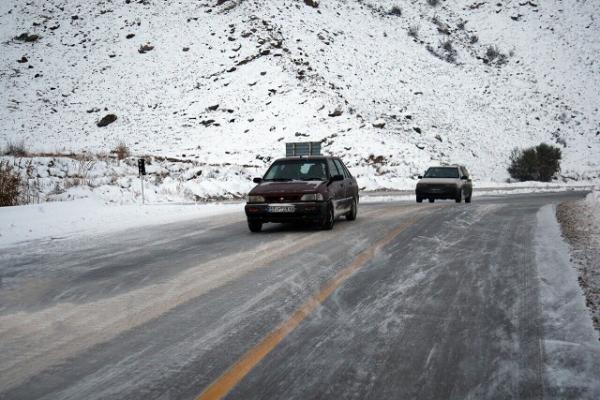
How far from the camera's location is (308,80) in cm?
4891

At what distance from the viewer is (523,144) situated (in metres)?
49.5

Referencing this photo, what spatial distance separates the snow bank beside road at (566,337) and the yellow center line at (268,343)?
197 cm

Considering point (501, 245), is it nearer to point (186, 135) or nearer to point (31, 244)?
point (31, 244)

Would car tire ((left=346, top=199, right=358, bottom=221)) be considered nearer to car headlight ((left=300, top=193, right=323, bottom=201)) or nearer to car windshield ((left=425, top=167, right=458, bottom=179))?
car headlight ((left=300, top=193, right=323, bottom=201))

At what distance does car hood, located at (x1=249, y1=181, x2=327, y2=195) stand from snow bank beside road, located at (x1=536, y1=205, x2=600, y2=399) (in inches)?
191

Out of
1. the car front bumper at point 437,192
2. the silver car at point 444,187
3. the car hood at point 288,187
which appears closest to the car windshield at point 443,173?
the silver car at point 444,187

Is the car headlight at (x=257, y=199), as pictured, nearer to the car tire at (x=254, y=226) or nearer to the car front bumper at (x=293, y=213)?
the car front bumper at (x=293, y=213)

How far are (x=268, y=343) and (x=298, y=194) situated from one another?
687cm

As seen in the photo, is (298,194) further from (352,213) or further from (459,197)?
(459,197)

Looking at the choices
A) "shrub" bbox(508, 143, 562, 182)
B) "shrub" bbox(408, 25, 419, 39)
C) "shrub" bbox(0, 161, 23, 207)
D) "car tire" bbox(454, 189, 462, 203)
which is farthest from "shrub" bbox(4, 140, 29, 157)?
"shrub" bbox(408, 25, 419, 39)

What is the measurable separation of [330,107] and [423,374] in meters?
43.4

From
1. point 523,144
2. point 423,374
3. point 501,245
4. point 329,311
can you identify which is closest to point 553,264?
point 501,245

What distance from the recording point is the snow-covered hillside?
44.4 m

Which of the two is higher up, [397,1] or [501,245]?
[397,1]
